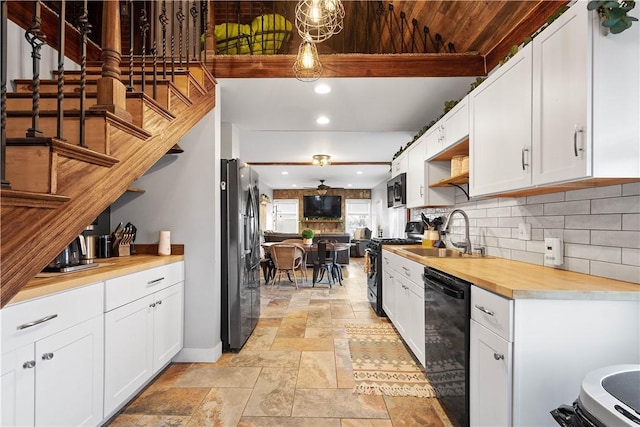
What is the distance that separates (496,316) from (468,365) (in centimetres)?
41

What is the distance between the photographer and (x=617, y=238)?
1.49m

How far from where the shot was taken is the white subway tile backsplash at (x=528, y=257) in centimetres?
201

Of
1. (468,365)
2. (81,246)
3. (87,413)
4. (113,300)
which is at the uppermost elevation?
(81,246)

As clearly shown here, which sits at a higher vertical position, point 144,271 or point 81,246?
point 81,246

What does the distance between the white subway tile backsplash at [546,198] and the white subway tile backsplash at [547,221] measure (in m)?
0.10

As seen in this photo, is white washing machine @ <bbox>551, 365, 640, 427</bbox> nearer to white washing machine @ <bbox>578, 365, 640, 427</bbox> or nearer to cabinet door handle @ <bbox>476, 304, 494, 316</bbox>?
white washing machine @ <bbox>578, 365, 640, 427</bbox>

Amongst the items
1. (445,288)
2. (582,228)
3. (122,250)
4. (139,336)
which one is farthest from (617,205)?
(122,250)

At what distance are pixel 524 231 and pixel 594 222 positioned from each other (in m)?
0.55

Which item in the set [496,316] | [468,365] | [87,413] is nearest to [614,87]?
[496,316]

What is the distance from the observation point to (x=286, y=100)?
3.20 metres

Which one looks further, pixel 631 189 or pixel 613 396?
pixel 631 189

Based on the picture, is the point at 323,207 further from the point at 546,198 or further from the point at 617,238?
the point at 617,238

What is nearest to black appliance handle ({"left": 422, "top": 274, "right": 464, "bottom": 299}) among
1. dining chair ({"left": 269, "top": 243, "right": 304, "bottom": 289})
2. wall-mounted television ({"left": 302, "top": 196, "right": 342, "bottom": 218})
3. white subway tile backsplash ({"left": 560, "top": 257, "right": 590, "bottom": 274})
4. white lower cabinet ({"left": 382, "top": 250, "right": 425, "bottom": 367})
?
white lower cabinet ({"left": 382, "top": 250, "right": 425, "bottom": 367})

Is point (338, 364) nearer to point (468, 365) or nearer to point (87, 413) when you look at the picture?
point (468, 365)
